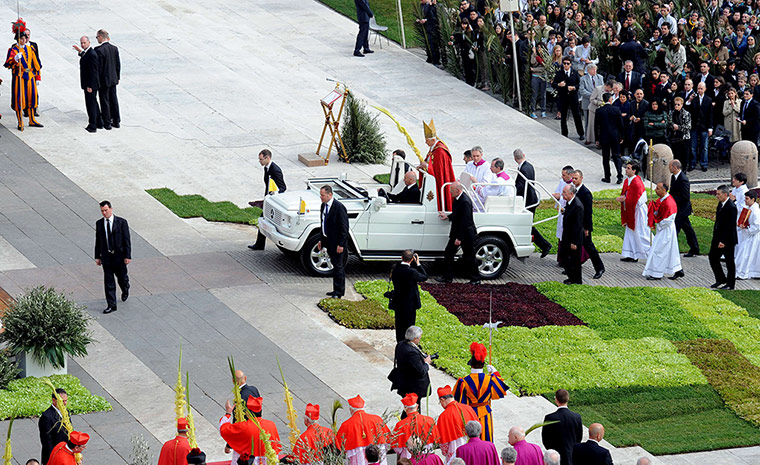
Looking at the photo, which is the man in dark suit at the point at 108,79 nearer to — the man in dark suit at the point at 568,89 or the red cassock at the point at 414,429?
the man in dark suit at the point at 568,89

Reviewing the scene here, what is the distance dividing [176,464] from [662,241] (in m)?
10.8

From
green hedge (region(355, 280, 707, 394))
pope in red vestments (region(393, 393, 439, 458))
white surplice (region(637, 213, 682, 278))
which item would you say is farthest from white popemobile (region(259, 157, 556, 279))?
pope in red vestments (region(393, 393, 439, 458))

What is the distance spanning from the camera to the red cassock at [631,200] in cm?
1953

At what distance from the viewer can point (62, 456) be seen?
10.2 m

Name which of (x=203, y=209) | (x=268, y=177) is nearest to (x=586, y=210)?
(x=268, y=177)

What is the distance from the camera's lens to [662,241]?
746 inches

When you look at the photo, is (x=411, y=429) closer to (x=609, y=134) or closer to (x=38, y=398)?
(x=38, y=398)

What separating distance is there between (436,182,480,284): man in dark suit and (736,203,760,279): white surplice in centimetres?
452

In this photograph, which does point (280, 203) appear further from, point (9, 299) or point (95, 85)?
point (95, 85)

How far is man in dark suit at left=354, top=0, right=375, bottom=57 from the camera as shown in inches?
1189

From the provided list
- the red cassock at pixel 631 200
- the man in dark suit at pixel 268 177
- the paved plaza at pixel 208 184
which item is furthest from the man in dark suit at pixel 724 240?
the man in dark suit at pixel 268 177

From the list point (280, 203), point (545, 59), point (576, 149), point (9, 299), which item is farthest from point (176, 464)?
point (545, 59)

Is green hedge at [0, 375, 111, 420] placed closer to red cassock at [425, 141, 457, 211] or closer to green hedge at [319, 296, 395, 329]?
green hedge at [319, 296, 395, 329]

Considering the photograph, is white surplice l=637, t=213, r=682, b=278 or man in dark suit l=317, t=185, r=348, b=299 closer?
man in dark suit l=317, t=185, r=348, b=299
